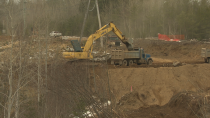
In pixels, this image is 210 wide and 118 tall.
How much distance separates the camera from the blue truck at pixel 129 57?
20.5 meters

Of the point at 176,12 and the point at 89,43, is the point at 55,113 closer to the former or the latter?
the point at 89,43

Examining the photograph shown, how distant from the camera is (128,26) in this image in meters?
45.9

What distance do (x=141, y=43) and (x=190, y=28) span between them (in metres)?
10.7

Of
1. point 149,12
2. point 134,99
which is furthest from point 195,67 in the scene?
point 149,12

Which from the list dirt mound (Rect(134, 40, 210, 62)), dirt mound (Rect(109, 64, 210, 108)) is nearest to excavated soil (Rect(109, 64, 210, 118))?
dirt mound (Rect(109, 64, 210, 108))

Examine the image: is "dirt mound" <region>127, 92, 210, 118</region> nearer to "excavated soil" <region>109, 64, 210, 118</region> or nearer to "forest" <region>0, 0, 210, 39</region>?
"excavated soil" <region>109, 64, 210, 118</region>

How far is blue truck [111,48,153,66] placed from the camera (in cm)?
2053

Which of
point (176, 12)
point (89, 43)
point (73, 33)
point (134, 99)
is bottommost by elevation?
point (134, 99)

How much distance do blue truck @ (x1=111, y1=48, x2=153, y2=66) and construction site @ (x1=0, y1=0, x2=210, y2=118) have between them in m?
0.09

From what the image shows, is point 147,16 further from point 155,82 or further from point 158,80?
point 155,82

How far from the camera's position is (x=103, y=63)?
8773mm

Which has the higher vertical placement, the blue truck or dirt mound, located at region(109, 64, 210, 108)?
the blue truck

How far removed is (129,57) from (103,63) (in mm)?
12855

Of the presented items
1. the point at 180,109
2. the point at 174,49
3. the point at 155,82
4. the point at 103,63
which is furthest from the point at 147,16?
the point at 103,63
